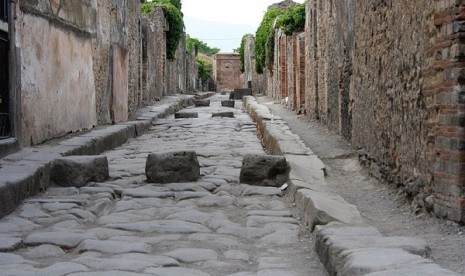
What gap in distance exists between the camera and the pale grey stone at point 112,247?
384 cm

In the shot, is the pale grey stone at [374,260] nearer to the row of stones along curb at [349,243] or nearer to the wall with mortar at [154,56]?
the row of stones along curb at [349,243]

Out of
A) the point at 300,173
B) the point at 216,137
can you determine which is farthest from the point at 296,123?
the point at 300,173

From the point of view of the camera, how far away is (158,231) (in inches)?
174

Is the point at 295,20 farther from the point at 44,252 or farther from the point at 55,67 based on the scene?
the point at 44,252

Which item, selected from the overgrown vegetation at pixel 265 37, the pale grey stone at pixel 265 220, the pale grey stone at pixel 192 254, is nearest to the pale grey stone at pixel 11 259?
the pale grey stone at pixel 192 254

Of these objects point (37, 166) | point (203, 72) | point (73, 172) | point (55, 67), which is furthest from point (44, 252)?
point (203, 72)

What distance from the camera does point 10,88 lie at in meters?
7.15

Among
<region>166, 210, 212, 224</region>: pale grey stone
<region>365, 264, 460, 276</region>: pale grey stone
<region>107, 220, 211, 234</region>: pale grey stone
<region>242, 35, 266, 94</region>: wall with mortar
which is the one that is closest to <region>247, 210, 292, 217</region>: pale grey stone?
<region>166, 210, 212, 224</region>: pale grey stone

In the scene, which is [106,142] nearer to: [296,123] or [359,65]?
[359,65]

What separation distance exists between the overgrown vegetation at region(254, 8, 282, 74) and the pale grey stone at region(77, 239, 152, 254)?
22.8 meters

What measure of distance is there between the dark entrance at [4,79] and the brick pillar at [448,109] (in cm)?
456

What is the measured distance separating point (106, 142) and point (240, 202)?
4332 mm

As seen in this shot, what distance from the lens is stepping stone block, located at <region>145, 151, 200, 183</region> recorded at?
21.0ft

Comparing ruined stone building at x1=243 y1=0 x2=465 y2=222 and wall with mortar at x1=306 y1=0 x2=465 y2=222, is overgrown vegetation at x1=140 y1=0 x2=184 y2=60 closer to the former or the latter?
ruined stone building at x1=243 y1=0 x2=465 y2=222
